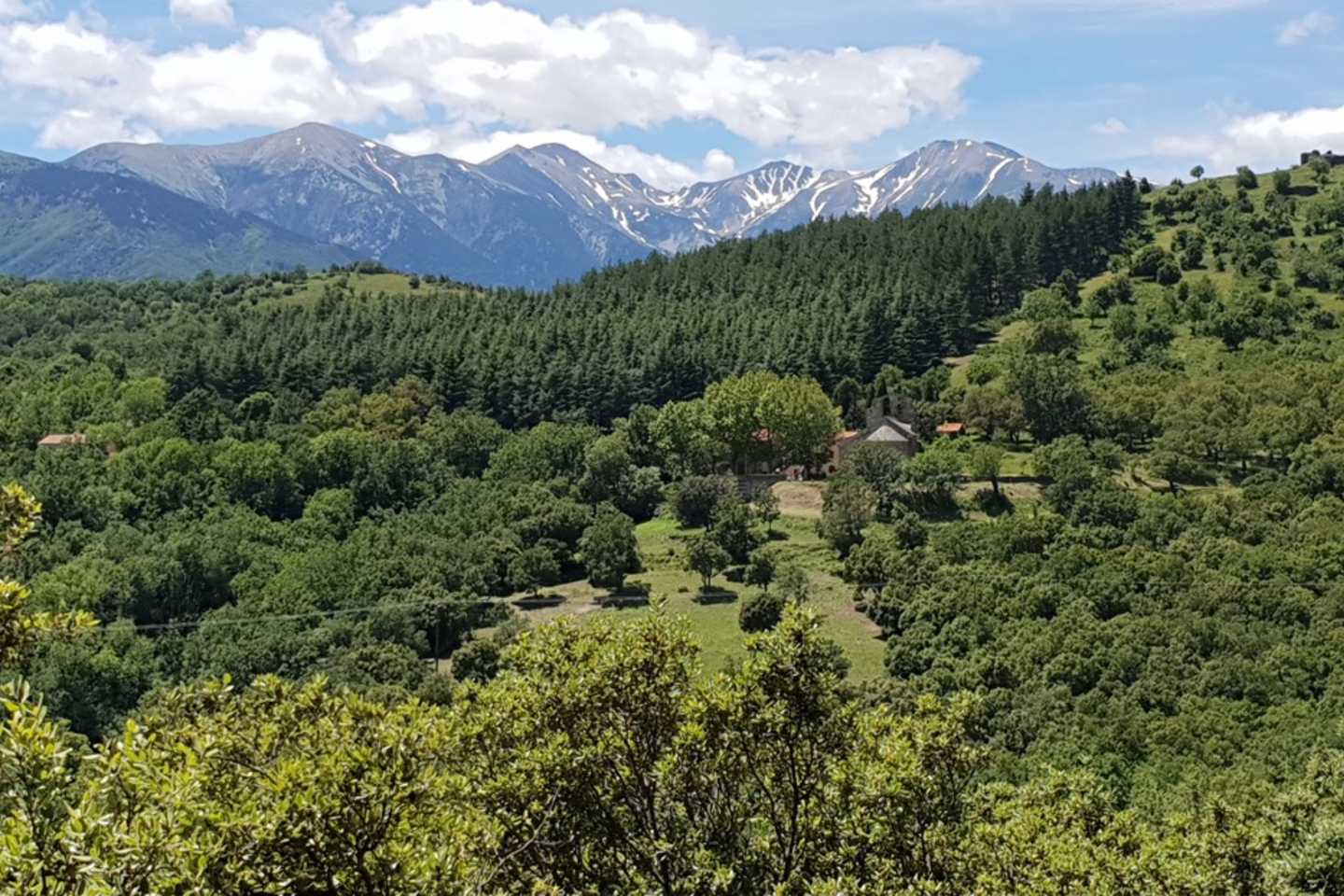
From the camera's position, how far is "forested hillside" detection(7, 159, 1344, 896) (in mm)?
10641

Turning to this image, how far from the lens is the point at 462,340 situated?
350 ft

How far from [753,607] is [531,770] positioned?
42.1m

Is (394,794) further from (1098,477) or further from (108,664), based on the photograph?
(1098,477)

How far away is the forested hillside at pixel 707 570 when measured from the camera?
34.9 feet

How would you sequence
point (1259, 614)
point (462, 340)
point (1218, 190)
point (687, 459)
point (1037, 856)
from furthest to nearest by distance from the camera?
point (1218, 190) → point (462, 340) → point (687, 459) → point (1259, 614) → point (1037, 856)

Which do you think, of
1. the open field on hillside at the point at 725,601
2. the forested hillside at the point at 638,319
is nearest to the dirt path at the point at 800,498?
the open field on hillside at the point at 725,601

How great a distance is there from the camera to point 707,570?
60.6 m

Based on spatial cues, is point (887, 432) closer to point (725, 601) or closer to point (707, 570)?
point (707, 570)

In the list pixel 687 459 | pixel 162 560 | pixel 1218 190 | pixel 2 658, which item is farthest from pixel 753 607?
pixel 1218 190

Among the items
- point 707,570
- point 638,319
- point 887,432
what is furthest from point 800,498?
point 638,319

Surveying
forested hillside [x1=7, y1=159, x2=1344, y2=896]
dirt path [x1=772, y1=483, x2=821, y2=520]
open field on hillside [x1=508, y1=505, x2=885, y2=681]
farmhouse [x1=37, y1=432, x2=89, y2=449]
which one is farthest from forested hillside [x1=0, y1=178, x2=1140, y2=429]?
open field on hillside [x1=508, y1=505, x2=885, y2=681]

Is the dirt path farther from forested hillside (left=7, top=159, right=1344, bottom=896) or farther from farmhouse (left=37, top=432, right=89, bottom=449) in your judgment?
farmhouse (left=37, top=432, right=89, bottom=449)

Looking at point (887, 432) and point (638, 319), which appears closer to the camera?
point (887, 432)

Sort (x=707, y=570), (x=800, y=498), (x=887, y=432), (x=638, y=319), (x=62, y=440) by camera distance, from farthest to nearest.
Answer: (x=638, y=319), (x=62, y=440), (x=887, y=432), (x=800, y=498), (x=707, y=570)
